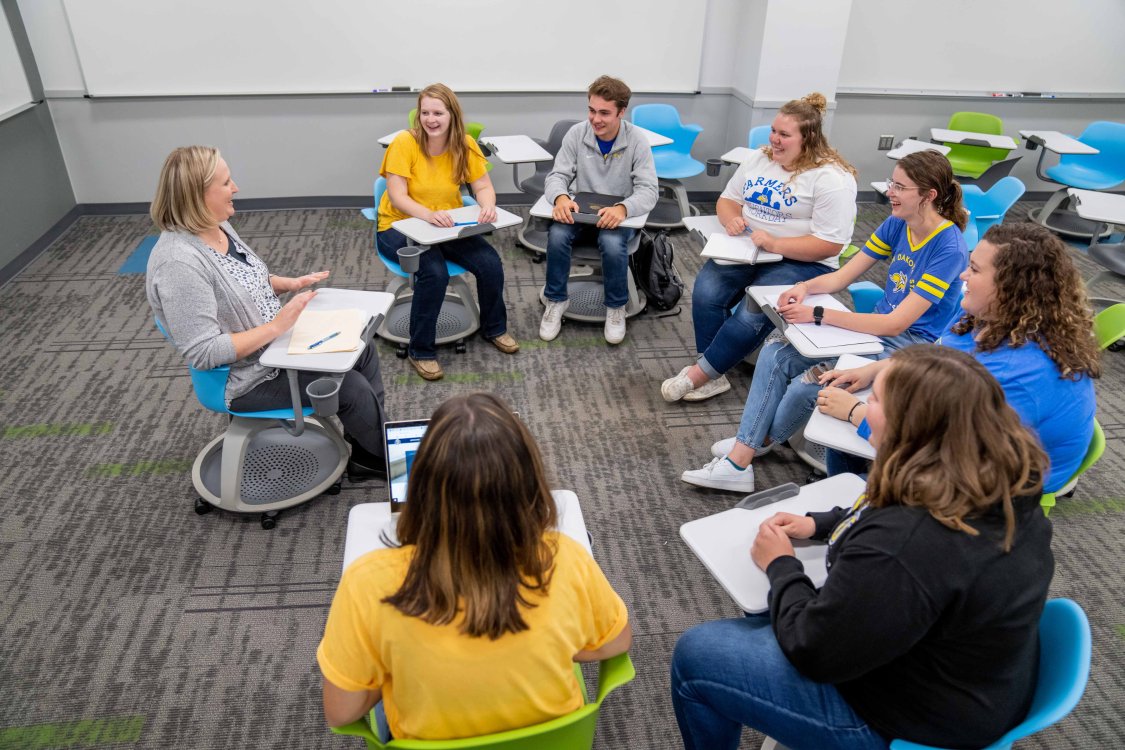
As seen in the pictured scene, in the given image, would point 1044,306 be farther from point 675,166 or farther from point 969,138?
point 969,138

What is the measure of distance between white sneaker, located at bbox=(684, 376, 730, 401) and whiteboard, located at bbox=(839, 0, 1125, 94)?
3036 millimetres

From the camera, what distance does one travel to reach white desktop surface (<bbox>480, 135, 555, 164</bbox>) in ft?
13.6

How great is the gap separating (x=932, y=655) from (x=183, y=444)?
8.90 ft

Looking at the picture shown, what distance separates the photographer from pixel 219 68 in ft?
15.7

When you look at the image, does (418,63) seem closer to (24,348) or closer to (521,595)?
(24,348)

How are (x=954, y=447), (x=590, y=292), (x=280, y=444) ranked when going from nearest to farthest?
(x=954, y=447) < (x=280, y=444) < (x=590, y=292)

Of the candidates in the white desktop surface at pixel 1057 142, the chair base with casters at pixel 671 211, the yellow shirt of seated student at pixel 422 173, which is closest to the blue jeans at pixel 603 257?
the yellow shirt of seated student at pixel 422 173

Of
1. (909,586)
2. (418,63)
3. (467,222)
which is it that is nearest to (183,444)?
(467,222)

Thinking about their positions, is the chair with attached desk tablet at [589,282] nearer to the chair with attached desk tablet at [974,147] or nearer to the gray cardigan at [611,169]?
the gray cardigan at [611,169]

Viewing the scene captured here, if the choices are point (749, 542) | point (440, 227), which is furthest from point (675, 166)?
point (749, 542)

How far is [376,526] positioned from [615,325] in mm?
Result: 2329

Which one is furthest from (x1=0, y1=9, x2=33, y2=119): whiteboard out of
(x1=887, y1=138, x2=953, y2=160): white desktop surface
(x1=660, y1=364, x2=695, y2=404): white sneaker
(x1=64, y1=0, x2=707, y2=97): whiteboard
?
(x1=887, y1=138, x2=953, y2=160): white desktop surface

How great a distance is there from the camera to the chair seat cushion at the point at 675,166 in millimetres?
4848

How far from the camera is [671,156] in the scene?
199 inches
